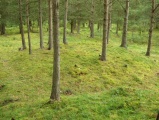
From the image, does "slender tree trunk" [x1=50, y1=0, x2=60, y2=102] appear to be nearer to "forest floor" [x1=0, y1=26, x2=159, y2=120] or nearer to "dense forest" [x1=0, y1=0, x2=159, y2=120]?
"dense forest" [x1=0, y1=0, x2=159, y2=120]

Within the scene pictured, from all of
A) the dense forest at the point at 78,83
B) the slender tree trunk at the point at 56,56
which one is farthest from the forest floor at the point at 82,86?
the slender tree trunk at the point at 56,56

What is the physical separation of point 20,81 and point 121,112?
787 centimetres

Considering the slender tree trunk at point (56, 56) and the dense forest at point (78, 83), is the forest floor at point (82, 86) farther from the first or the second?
the slender tree trunk at point (56, 56)

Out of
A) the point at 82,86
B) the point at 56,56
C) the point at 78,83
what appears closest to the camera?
the point at 56,56

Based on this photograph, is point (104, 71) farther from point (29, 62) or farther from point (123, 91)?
point (29, 62)

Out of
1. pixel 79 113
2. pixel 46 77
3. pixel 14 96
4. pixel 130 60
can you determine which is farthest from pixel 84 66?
pixel 79 113

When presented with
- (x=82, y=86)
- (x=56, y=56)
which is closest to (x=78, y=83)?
(x=82, y=86)

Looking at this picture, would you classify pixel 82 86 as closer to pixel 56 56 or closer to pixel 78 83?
pixel 78 83

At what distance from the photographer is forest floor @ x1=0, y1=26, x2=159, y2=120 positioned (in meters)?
10.3

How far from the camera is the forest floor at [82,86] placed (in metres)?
10.3

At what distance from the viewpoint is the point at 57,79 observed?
36.1 ft

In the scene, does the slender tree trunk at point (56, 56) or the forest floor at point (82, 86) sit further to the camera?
the forest floor at point (82, 86)

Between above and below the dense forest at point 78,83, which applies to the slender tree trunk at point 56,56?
above

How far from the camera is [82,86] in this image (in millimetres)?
14539
